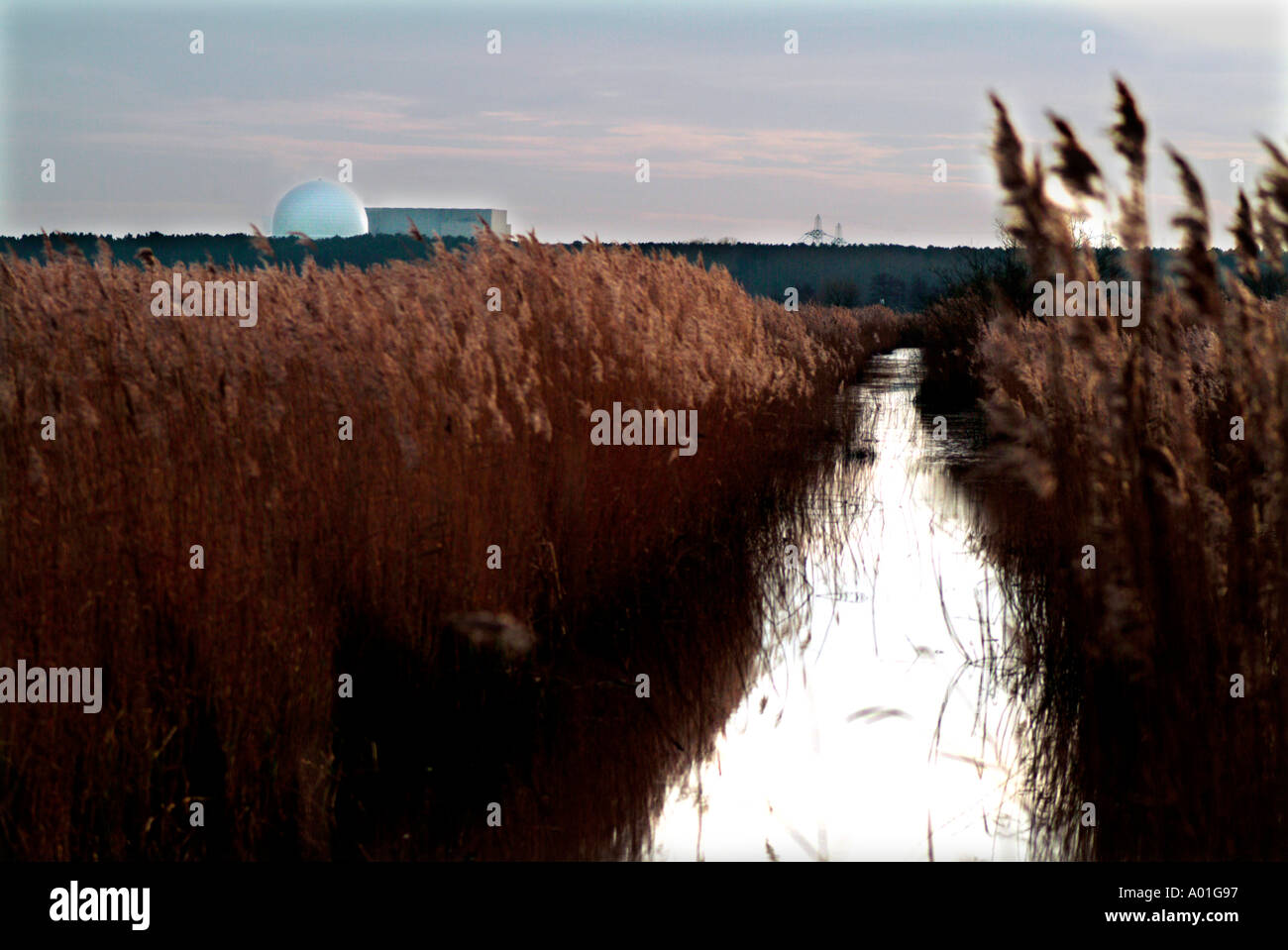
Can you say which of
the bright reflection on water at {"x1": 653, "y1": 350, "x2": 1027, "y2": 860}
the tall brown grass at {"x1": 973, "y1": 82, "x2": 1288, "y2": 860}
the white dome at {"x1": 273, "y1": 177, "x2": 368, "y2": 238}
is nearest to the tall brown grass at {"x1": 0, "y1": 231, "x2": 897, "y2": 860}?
the bright reflection on water at {"x1": 653, "y1": 350, "x2": 1027, "y2": 860}

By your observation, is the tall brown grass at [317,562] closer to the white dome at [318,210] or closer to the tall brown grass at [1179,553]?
the tall brown grass at [1179,553]

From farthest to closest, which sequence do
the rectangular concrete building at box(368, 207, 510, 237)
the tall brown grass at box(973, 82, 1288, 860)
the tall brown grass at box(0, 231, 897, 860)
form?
the rectangular concrete building at box(368, 207, 510, 237)
the tall brown grass at box(0, 231, 897, 860)
the tall brown grass at box(973, 82, 1288, 860)

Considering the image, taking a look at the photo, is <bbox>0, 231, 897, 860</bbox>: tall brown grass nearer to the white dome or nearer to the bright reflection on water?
the bright reflection on water

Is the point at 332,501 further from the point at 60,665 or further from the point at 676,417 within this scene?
the point at 676,417

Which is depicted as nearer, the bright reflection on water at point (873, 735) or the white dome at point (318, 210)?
the bright reflection on water at point (873, 735)

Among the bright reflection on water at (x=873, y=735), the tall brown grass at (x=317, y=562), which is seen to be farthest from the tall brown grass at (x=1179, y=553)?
the tall brown grass at (x=317, y=562)

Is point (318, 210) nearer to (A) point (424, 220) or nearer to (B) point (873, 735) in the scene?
(A) point (424, 220)
